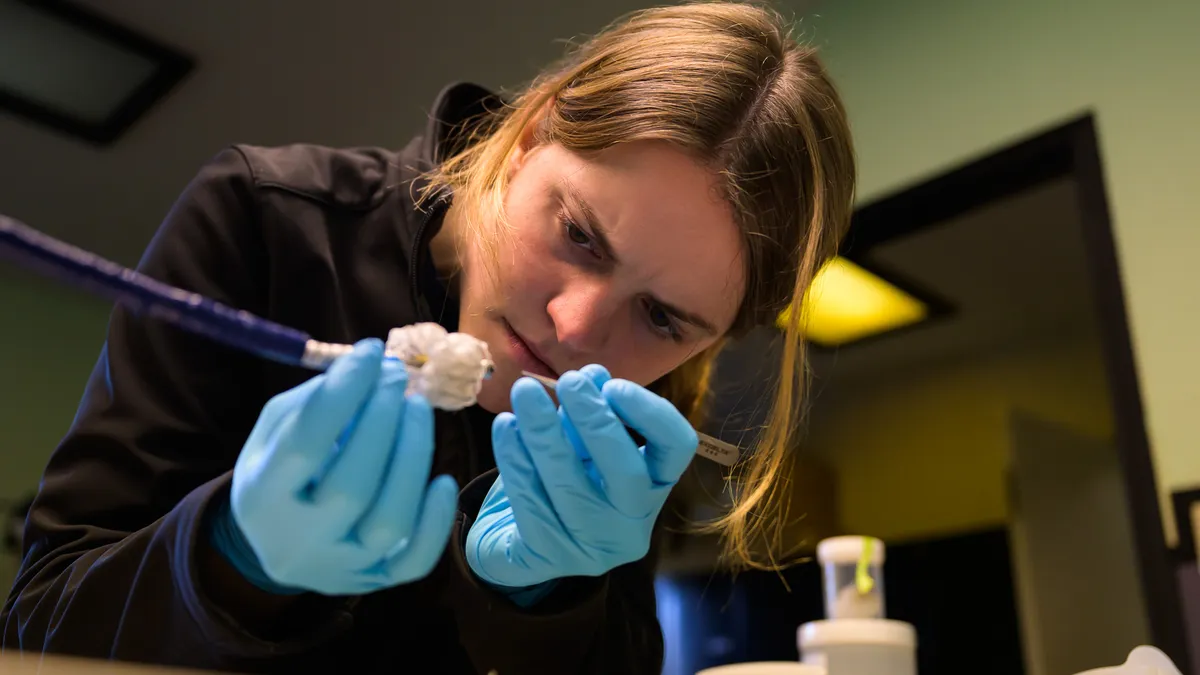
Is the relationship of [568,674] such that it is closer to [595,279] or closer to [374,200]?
[595,279]

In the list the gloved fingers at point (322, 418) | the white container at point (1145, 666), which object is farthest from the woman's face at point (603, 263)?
the white container at point (1145, 666)

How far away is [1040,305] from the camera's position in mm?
2189

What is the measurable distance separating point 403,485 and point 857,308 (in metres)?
1.82

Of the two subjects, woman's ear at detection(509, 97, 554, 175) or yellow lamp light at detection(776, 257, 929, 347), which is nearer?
woman's ear at detection(509, 97, 554, 175)

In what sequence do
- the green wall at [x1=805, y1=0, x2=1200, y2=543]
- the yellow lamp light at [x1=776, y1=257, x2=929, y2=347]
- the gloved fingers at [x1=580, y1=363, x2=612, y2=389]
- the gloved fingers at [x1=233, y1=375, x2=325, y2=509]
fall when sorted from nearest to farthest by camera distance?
the gloved fingers at [x1=233, y1=375, x2=325, y2=509] → the gloved fingers at [x1=580, y1=363, x2=612, y2=389] → the green wall at [x1=805, y1=0, x2=1200, y2=543] → the yellow lamp light at [x1=776, y1=257, x2=929, y2=347]

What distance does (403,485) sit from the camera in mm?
429

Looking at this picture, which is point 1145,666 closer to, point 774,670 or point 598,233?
point 774,670

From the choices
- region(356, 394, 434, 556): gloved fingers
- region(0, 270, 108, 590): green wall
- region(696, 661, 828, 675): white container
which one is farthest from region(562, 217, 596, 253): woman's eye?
region(0, 270, 108, 590): green wall

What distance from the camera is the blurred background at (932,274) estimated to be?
1.08m

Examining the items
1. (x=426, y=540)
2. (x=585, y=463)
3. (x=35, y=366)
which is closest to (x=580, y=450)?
(x=585, y=463)

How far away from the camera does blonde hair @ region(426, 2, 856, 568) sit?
67 cm

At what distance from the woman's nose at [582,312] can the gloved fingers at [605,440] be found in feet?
0.40

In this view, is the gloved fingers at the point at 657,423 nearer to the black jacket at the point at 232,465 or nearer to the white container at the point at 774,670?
the black jacket at the point at 232,465

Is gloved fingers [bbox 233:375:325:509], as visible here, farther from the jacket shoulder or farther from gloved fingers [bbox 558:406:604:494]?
the jacket shoulder
